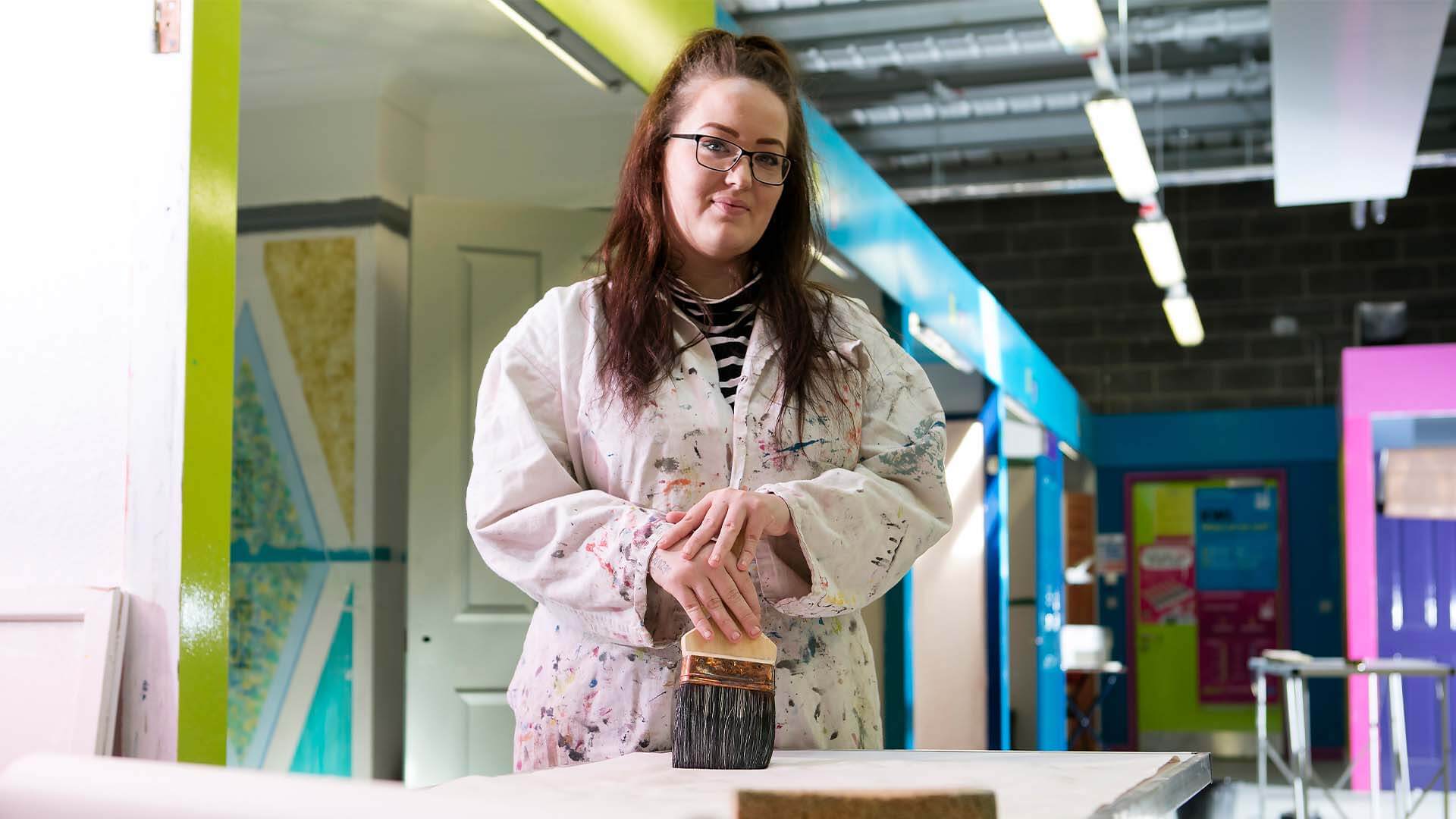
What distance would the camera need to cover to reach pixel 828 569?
1.40 meters

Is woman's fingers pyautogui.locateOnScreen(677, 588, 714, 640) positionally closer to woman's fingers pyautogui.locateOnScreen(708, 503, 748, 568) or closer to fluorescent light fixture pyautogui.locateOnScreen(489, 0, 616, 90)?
woman's fingers pyautogui.locateOnScreen(708, 503, 748, 568)

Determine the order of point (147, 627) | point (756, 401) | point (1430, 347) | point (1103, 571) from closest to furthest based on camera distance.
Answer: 1. point (756, 401)
2. point (147, 627)
3. point (1430, 347)
4. point (1103, 571)

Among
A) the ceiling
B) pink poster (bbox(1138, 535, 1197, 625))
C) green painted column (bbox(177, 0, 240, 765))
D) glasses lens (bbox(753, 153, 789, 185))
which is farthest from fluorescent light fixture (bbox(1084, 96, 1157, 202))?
pink poster (bbox(1138, 535, 1197, 625))

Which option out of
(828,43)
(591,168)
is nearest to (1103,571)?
(828,43)

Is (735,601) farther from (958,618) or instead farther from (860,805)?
(958,618)

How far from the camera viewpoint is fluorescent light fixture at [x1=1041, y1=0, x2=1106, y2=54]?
13.3 feet

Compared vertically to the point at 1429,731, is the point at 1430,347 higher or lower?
higher

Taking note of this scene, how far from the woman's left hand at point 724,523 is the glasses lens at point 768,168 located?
0.39 m

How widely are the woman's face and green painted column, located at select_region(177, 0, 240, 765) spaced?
57cm

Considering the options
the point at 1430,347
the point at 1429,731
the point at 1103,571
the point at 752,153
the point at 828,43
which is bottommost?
the point at 1429,731

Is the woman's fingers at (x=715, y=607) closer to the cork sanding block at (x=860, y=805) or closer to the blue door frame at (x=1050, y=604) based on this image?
the cork sanding block at (x=860, y=805)

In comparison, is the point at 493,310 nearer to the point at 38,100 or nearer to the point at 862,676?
the point at 38,100

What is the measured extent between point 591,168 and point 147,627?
114 inches

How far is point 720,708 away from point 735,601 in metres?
0.10
